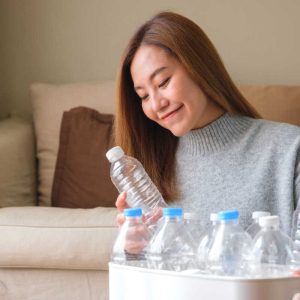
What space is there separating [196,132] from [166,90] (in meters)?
0.16

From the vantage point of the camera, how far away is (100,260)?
2.01 m

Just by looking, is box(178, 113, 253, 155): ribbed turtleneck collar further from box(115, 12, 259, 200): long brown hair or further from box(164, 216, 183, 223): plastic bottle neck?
box(164, 216, 183, 223): plastic bottle neck

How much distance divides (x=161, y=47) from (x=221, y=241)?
25.4 inches

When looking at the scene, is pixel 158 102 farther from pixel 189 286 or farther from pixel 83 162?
pixel 83 162

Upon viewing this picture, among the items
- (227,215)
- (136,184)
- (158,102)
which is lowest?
(136,184)

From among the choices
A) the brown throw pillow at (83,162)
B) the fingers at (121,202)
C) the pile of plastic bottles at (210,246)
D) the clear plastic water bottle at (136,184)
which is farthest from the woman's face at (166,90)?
the brown throw pillow at (83,162)

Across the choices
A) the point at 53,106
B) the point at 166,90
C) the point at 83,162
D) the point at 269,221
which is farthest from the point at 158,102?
the point at 53,106

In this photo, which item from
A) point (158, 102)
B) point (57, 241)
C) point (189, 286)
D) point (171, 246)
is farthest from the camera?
point (57, 241)

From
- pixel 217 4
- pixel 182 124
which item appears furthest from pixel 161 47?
pixel 217 4

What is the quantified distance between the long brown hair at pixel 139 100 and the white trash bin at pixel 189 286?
0.60 metres

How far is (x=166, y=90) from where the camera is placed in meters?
1.51

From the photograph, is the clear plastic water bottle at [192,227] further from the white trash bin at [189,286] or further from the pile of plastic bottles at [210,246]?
the white trash bin at [189,286]

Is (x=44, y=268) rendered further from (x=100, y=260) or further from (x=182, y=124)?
(x=182, y=124)

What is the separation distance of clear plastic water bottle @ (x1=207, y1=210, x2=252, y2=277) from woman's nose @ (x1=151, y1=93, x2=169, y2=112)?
19.5 inches
